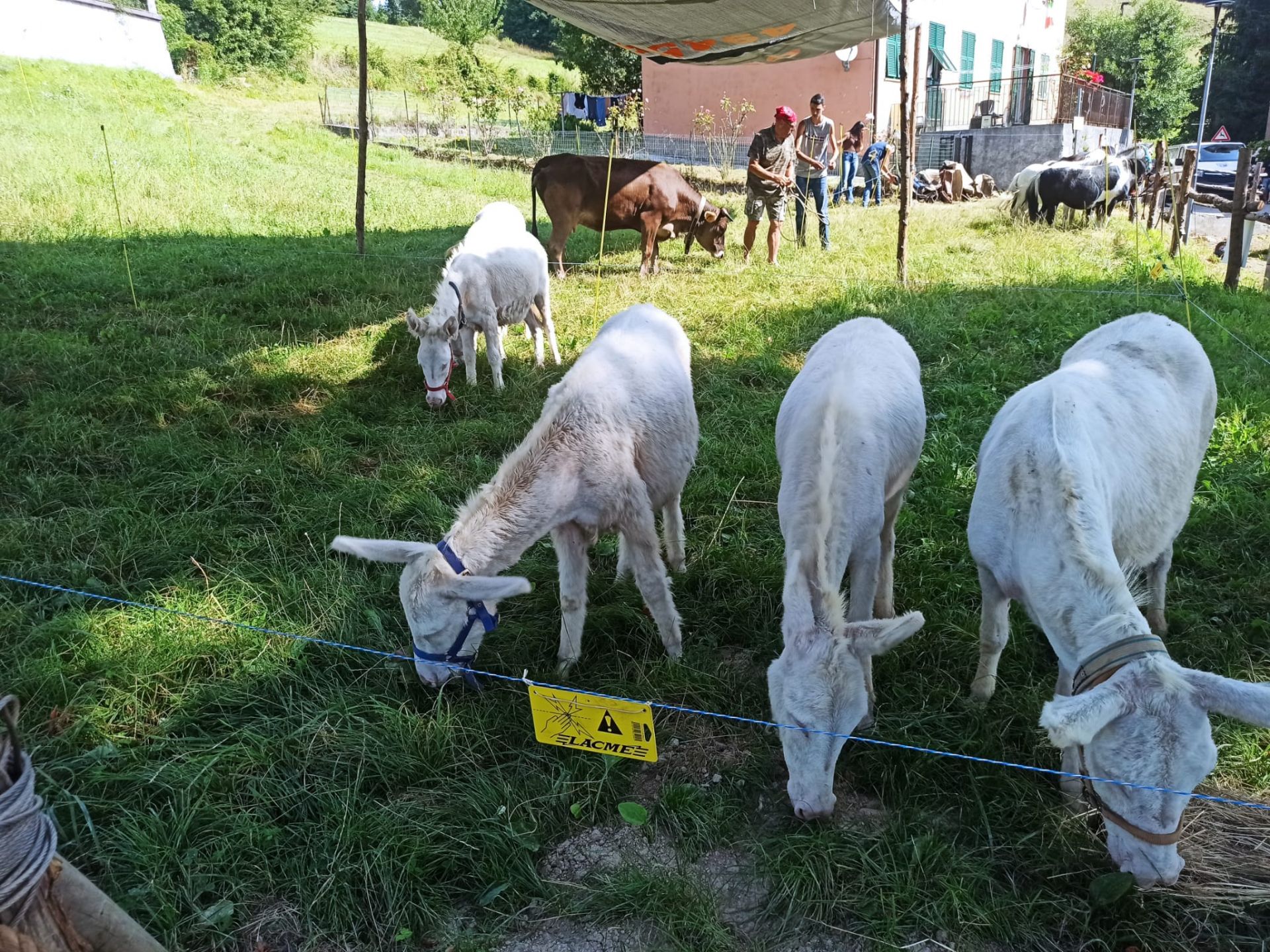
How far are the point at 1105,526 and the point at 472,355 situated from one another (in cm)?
600

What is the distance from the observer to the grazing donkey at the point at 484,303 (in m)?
6.93

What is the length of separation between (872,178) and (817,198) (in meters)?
8.36

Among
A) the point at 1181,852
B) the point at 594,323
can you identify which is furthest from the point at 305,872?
the point at 594,323

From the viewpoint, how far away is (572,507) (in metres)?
3.63

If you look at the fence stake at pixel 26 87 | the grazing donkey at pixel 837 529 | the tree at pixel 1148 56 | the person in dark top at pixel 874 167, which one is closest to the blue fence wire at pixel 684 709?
the grazing donkey at pixel 837 529

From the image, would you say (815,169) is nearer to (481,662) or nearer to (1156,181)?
(1156,181)

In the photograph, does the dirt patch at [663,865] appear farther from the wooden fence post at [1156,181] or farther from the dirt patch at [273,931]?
the wooden fence post at [1156,181]

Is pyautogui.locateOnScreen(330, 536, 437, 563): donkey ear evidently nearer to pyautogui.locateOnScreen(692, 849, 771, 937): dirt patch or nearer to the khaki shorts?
pyautogui.locateOnScreen(692, 849, 771, 937): dirt patch

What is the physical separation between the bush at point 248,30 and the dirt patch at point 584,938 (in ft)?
148

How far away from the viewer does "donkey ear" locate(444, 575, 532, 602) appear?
2961 millimetres

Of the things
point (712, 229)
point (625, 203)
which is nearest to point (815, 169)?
point (712, 229)

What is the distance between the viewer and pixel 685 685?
369 cm

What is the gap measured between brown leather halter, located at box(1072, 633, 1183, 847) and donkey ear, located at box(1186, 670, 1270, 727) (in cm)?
13

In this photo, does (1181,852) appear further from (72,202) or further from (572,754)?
(72,202)
